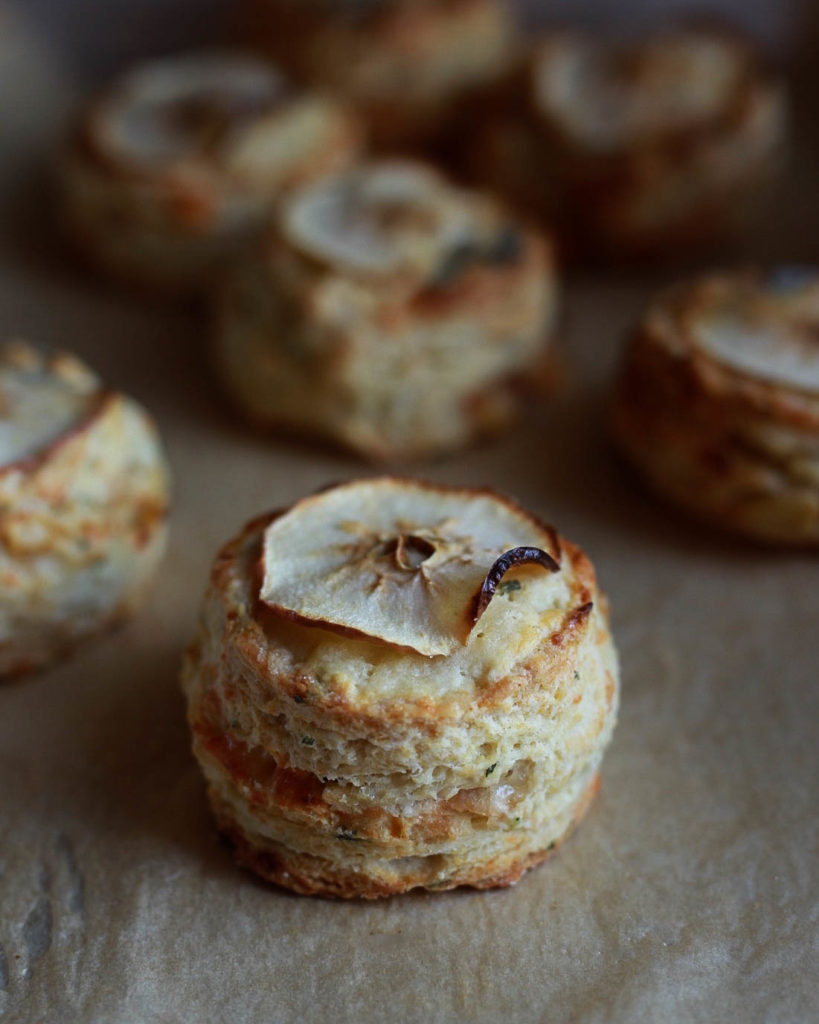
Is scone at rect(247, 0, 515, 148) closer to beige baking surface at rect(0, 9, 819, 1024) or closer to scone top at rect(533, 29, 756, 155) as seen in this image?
scone top at rect(533, 29, 756, 155)

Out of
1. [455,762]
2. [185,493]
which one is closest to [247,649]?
[455,762]

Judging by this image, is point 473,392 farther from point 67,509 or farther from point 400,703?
point 400,703

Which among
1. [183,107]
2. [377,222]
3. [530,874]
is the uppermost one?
[377,222]

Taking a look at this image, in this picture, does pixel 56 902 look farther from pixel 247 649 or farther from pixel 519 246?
pixel 519 246

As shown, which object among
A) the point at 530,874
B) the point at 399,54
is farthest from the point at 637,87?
the point at 530,874

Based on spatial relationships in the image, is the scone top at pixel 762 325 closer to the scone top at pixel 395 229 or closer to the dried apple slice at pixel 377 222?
the scone top at pixel 395 229

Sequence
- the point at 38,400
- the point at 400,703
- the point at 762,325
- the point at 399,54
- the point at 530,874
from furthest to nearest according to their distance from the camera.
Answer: the point at 399,54 < the point at 762,325 < the point at 38,400 < the point at 530,874 < the point at 400,703
